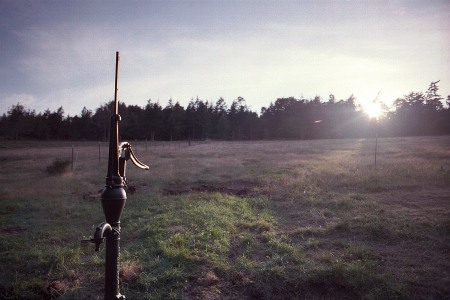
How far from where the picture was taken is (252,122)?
8325cm

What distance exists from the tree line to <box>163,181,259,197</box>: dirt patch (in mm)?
58759

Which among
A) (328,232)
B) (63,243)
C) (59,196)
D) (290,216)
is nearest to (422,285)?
(328,232)

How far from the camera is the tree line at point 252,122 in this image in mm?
69000

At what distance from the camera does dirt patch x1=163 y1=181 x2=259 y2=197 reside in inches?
465

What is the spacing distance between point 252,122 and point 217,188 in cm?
7179

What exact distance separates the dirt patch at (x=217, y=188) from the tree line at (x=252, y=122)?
58759 mm

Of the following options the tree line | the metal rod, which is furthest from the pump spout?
the tree line

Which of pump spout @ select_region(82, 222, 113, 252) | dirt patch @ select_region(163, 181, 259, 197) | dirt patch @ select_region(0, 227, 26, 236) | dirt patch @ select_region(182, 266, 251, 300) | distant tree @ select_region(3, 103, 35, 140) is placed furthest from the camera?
distant tree @ select_region(3, 103, 35, 140)

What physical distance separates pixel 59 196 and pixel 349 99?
85880mm

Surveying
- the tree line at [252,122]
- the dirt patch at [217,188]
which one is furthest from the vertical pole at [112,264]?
the tree line at [252,122]

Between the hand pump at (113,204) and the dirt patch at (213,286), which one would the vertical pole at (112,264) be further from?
the dirt patch at (213,286)

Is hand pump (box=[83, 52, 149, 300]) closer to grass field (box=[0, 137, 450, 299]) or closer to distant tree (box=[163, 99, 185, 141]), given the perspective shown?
grass field (box=[0, 137, 450, 299])

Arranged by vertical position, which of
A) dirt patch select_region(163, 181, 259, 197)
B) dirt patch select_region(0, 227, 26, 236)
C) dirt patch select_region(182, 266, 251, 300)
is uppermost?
dirt patch select_region(163, 181, 259, 197)

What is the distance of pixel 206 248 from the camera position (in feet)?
18.5
